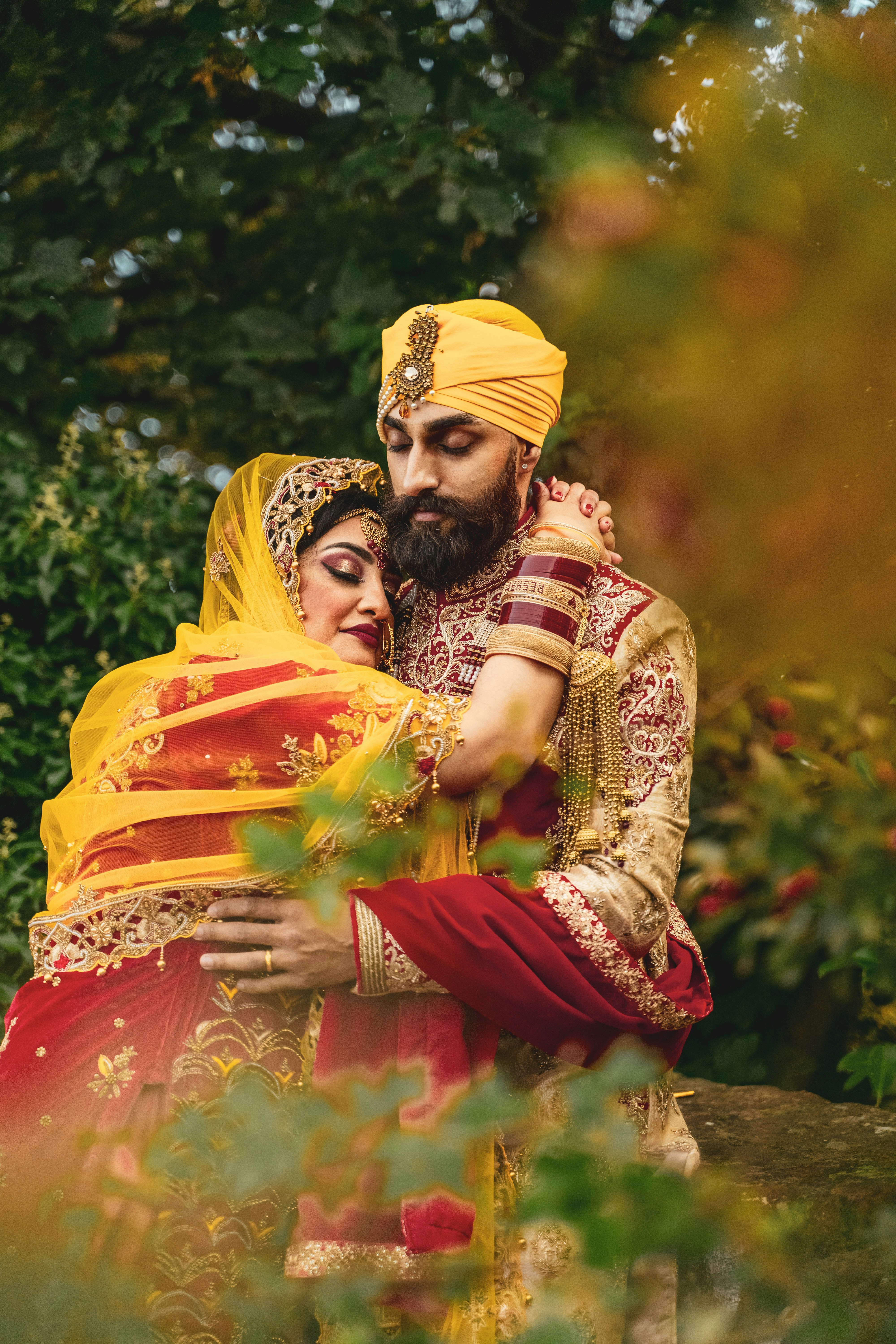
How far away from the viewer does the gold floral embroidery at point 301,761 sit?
7.57ft

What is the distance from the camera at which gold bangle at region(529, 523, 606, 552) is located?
2582mm

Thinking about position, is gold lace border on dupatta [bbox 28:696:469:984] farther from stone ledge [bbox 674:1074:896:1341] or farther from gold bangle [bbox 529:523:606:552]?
stone ledge [bbox 674:1074:896:1341]

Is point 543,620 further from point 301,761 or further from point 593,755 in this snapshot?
point 301,761

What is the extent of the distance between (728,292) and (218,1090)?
1739 millimetres

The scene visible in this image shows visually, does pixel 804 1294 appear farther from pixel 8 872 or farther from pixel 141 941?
pixel 8 872

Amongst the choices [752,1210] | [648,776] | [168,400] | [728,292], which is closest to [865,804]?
[752,1210]

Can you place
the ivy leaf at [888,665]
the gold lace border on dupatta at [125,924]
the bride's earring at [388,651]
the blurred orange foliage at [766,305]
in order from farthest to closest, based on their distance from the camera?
1. the bride's earring at [388,651]
2. the gold lace border on dupatta at [125,924]
3. the ivy leaf at [888,665]
4. the blurred orange foliage at [766,305]

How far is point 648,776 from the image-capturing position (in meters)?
2.49

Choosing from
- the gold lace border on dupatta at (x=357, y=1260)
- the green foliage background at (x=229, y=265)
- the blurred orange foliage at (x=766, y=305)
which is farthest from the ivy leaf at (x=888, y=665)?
the green foliage background at (x=229, y=265)

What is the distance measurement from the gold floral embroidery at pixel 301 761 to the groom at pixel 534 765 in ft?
0.77

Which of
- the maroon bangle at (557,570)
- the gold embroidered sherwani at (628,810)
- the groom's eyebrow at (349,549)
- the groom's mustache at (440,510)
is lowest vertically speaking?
the gold embroidered sherwani at (628,810)

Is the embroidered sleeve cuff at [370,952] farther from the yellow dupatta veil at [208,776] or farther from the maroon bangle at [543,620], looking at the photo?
the maroon bangle at [543,620]

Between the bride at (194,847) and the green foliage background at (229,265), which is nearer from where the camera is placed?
the bride at (194,847)

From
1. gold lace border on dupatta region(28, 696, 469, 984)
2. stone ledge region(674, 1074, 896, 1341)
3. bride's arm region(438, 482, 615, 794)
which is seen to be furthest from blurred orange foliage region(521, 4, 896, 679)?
gold lace border on dupatta region(28, 696, 469, 984)
